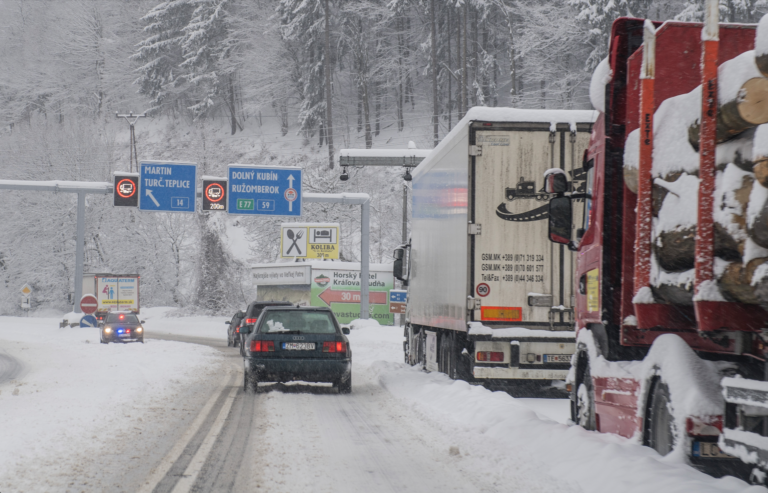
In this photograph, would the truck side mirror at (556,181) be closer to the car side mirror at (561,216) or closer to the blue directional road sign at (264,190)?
the car side mirror at (561,216)

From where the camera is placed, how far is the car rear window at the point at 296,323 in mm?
13203

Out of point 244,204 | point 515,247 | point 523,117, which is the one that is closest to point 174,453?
point 515,247

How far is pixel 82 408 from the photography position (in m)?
10.9

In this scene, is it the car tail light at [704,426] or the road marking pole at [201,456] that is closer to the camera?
the car tail light at [704,426]

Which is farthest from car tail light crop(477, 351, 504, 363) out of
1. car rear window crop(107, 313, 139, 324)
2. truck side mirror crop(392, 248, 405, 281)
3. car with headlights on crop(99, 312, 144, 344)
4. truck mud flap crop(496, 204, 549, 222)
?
car rear window crop(107, 313, 139, 324)

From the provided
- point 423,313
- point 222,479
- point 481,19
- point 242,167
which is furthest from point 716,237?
point 481,19

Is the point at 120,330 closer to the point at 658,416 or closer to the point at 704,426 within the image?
the point at 658,416

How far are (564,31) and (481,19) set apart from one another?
10308mm

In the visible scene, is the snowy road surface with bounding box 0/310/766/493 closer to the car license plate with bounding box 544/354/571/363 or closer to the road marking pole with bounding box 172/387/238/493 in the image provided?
the road marking pole with bounding box 172/387/238/493

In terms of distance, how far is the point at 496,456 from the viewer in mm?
7355

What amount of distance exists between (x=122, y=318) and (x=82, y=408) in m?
23.2

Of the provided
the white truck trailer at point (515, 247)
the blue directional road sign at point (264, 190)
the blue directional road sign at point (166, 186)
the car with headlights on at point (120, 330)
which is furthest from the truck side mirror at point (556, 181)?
the car with headlights on at point (120, 330)

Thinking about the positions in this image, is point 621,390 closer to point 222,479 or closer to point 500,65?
point 222,479

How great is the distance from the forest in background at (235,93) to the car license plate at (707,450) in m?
34.1
